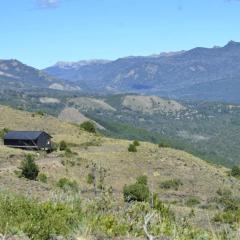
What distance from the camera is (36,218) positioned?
11672 mm

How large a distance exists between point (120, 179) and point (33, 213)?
59.7m

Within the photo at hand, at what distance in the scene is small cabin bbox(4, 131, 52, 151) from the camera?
81125mm

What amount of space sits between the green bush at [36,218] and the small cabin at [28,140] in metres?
68.3

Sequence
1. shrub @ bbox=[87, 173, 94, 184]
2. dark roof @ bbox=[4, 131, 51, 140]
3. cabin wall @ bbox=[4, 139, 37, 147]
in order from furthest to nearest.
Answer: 1. cabin wall @ bbox=[4, 139, 37, 147]
2. dark roof @ bbox=[4, 131, 51, 140]
3. shrub @ bbox=[87, 173, 94, 184]

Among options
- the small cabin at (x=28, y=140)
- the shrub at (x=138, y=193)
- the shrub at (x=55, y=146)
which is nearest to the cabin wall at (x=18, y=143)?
the small cabin at (x=28, y=140)

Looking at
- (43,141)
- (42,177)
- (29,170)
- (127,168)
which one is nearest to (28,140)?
(43,141)

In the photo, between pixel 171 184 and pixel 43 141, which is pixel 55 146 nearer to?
pixel 43 141

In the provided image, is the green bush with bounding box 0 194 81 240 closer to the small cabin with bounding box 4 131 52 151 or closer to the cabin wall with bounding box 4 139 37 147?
the small cabin with bounding box 4 131 52 151

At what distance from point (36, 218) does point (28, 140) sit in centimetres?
7305

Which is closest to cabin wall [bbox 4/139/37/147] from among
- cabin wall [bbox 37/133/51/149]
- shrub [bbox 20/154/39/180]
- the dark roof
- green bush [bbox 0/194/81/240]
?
the dark roof

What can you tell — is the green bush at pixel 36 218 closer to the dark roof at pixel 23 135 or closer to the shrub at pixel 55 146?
the dark roof at pixel 23 135

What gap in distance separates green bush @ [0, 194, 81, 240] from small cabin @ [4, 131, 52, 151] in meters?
68.3

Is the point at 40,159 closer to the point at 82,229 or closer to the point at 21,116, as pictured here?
the point at 21,116

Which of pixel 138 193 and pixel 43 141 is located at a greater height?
pixel 138 193
